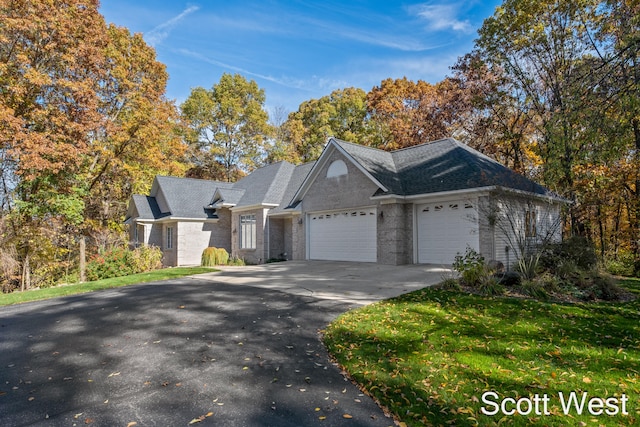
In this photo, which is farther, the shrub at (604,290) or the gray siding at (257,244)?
the gray siding at (257,244)

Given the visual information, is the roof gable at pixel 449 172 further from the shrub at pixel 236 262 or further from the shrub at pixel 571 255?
the shrub at pixel 236 262

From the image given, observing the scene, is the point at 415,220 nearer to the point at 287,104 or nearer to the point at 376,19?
the point at 376,19

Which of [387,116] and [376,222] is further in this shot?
[387,116]

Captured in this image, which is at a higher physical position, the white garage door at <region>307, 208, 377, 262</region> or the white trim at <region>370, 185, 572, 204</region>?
the white trim at <region>370, 185, 572, 204</region>

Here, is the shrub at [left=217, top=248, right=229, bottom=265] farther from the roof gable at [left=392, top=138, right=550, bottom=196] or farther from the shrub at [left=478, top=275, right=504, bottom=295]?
the shrub at [left=478, top=275, right=504, bottom=295]

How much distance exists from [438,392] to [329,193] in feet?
45.2

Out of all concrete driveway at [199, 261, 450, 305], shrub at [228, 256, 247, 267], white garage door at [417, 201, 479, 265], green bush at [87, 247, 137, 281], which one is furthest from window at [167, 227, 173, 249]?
white garage door at [417, 201, 479, 265]

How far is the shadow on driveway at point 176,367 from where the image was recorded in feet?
12.0

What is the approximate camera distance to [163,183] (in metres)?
24.3

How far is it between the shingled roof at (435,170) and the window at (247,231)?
7786 mm

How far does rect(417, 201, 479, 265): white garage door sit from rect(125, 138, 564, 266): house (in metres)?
0.04

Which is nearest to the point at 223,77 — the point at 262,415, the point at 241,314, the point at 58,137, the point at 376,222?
the point at 58,137

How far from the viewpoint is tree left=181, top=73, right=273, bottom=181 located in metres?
36.3

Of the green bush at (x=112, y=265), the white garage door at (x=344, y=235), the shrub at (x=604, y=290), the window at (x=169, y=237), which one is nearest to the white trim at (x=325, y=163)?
the white garage door at (x=344, y=235)
